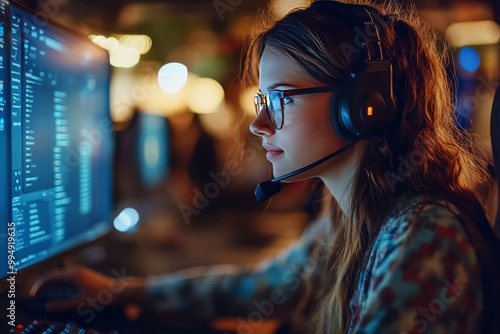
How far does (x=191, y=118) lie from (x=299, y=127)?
17.9 feet

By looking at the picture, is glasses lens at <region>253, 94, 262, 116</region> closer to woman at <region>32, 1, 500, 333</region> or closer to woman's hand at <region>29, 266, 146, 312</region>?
woman at <region>32, 1, 500, 333</region>

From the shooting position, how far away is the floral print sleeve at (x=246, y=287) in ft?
4.11

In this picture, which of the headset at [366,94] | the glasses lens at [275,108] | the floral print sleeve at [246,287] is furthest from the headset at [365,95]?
the floral print sleeve at [246,287]

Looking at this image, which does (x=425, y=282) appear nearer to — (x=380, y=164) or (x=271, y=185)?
(x=380, y=164)

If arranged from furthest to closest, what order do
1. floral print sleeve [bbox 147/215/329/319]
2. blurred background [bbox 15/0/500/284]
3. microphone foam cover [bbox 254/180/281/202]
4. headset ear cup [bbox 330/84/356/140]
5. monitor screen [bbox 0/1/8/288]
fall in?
blurred background [bbox 15/0/500/284], floral print sleeve [bbox 147/215/329/319], microphone foam cover [bbox 254/180/281/202], headset ear cup [bbox 330/84/356/140], monitor screen [bbox 0/1/8/288]

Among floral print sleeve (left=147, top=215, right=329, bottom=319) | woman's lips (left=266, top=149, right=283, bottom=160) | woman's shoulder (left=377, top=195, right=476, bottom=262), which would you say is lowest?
floral print sleeve (left=147, top=215, right=329, bottom=319)

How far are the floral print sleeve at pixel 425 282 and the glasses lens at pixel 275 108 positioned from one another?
32 cm

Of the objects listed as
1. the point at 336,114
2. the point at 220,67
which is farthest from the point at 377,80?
the point at 220,67

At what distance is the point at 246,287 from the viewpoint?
A: 134cm

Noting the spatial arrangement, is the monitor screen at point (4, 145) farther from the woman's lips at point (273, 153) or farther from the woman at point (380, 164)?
the woman's lips at point (273, 153)

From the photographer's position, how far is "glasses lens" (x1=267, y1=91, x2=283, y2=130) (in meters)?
0.99

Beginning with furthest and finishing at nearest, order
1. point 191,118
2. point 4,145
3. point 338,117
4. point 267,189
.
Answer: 1. point 191,118
2. point 267,189
3. point 338,117
4. point 4,145

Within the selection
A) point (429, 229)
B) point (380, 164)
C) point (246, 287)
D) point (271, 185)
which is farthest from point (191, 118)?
point (429, 229)

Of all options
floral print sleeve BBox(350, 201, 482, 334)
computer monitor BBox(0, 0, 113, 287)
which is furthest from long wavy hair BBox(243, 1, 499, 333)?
computer monitor BBox(0, 0, 113, 287)
